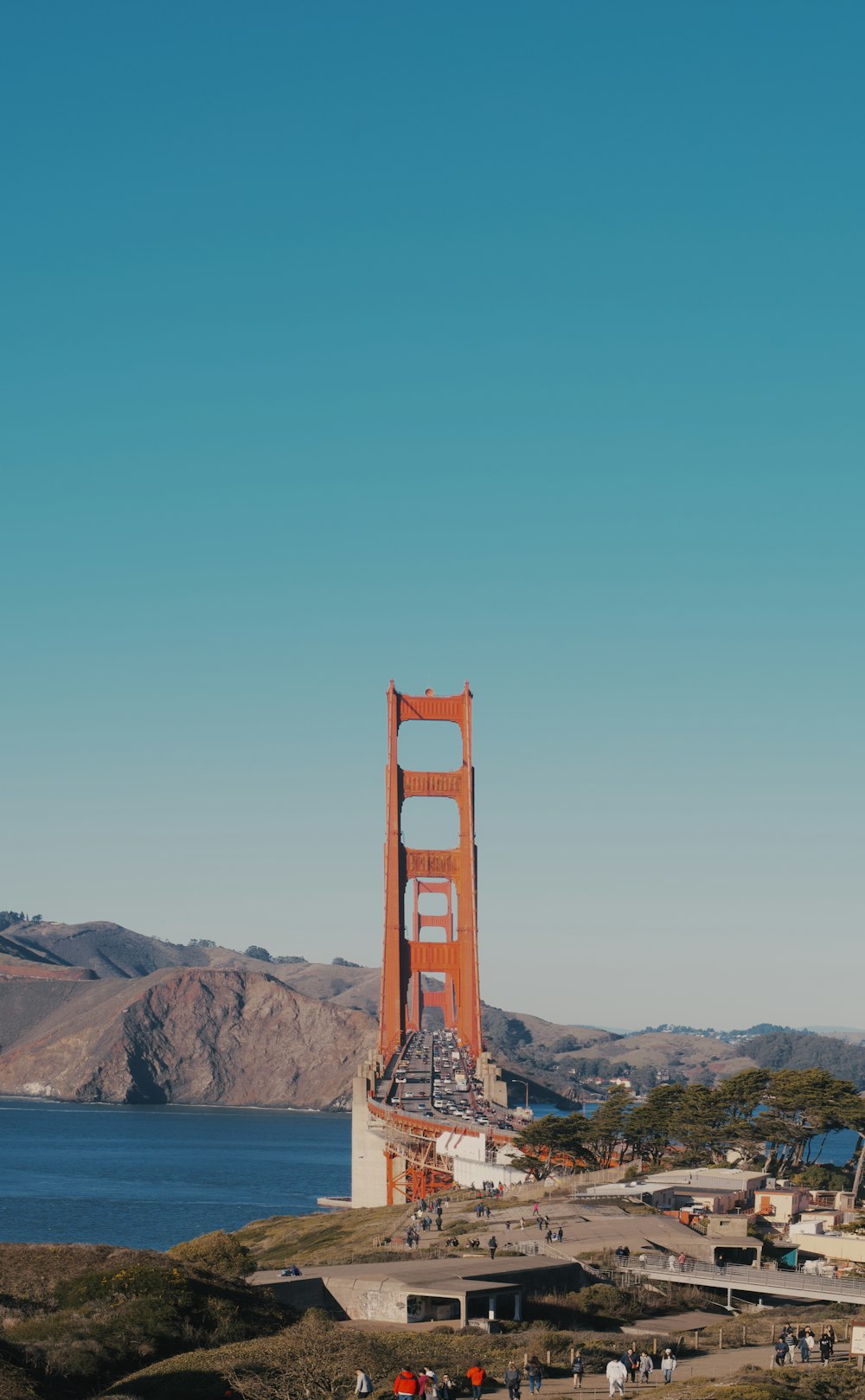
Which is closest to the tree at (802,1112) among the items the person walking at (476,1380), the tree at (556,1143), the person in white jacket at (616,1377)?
the tree at (556,1143)

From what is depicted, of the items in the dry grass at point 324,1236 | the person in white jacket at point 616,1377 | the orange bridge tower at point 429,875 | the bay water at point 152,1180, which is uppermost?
the orange bridge tower at point 429,875

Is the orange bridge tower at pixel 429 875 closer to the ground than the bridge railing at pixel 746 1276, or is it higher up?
higher up

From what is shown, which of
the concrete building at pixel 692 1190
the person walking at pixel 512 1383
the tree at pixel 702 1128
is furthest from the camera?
the tree at pixel 702 1128

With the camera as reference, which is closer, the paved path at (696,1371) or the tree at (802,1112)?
the paved path at (696,1371)

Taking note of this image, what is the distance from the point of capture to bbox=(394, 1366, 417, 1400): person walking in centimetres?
2384

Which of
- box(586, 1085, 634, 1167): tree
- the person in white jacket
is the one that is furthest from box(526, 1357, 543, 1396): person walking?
box(586, 1085, 634, 1167): tree

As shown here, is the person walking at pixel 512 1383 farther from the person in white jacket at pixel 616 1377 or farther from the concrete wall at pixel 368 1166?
the concrete wall at pixel 368 1166

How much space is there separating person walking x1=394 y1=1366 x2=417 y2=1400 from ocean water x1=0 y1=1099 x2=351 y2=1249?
54.2 m

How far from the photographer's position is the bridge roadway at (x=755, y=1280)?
37062mm

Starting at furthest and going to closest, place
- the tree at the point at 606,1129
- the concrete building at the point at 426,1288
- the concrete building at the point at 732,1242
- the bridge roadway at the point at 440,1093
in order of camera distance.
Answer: the bridge roadway at the point at 440,1093, the tree at the point at 606,1129, the concrete building at the point at 732,1242, the concrete building at the point at 426,1288

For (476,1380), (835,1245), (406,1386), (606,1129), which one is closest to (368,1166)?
(606,1129)

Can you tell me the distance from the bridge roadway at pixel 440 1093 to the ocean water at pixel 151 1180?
31.8 feet

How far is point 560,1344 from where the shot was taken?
98.1ft

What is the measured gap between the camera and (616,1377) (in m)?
26.7
